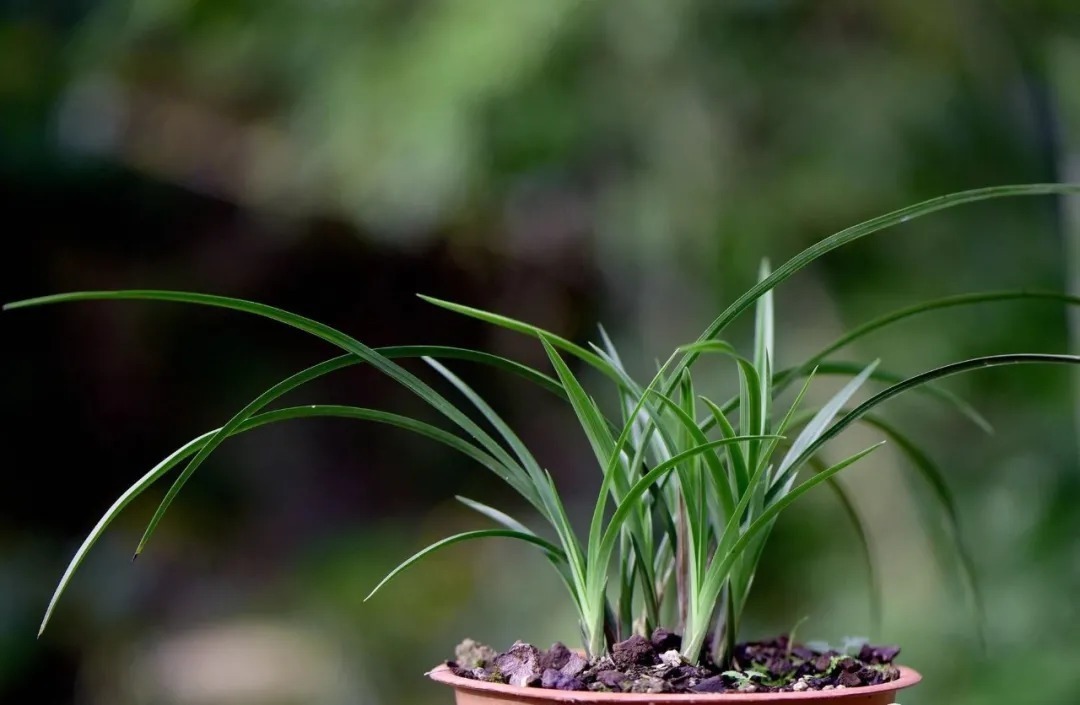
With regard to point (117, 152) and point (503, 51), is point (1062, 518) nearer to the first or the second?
point (503, 51)

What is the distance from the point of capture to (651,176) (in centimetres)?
231

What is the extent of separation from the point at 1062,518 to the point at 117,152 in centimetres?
251

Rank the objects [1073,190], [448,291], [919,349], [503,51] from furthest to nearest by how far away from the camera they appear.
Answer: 1. [448,291]
2. [919,349]
3. [503,51]
4. [1073,190]

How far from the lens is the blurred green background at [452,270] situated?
6.86ft

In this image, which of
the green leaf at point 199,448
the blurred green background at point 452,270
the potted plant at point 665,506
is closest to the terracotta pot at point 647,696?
the potted plant at point 665,506

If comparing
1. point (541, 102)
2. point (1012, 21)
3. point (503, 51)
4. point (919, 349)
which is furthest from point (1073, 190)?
point (1012, 21)

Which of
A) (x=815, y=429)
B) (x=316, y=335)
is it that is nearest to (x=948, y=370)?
(x=815, y=429)

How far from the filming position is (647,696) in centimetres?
45

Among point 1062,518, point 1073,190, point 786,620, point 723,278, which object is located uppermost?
point 723,278

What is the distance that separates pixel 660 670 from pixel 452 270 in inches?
106

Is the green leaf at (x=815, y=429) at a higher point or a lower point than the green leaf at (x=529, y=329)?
lower

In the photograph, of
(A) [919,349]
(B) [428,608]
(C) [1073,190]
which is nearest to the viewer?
(C) [1073,190]

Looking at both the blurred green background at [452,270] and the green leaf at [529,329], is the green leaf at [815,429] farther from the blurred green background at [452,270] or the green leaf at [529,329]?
the blurred green background at [452,270]

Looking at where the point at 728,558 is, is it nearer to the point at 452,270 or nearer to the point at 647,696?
the point at 647,696
